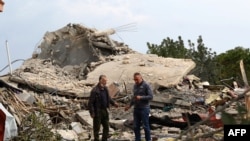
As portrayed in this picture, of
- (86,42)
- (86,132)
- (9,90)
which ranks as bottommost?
(86,132)

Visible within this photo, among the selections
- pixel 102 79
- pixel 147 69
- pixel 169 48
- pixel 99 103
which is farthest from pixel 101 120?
pixel 169 48

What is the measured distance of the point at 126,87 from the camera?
18047mm

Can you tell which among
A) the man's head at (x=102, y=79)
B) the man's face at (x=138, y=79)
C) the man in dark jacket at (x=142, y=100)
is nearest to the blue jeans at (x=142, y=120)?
the man in dark jacket at (x=142, y=100)

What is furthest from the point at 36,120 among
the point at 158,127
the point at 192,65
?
the point at 192,65

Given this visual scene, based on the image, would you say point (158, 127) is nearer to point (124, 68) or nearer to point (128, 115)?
point (128, 115)

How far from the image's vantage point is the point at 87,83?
18938 millimetres

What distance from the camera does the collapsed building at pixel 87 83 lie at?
14.5 metres

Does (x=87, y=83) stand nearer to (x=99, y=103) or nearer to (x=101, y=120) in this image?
(x=101, y=120)

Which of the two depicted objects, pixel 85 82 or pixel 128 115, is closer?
pixel 128 115

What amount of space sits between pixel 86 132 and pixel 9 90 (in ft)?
7.92

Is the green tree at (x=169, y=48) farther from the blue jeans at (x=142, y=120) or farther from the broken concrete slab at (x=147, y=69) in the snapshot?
the blue jeans at (x=142, y=120)

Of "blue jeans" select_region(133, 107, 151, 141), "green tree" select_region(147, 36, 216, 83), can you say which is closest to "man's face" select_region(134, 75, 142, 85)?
"blue jeans" select_region(133, 107, 151, 141)

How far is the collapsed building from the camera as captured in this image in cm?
1446

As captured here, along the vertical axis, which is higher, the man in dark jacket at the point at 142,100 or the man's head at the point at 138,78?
the man's head at the point at 138,78
